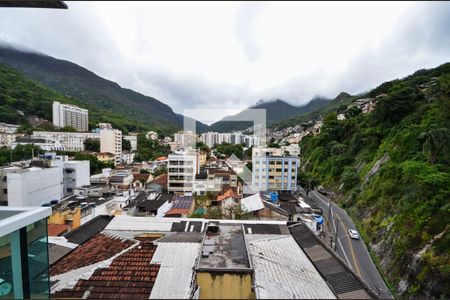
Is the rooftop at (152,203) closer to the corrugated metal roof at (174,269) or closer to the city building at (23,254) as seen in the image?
the corrugated metal roof at (174,269)

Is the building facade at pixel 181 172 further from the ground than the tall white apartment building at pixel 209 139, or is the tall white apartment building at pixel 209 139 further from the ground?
the tall white apartment building at pixel 209 139

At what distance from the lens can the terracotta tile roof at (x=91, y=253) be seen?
4257 mm

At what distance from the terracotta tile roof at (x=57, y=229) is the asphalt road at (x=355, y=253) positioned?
358 inches

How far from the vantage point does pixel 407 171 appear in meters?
8.69

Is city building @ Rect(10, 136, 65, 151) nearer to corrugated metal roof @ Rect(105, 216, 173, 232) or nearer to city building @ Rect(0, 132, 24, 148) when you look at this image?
city building @ Rect(0, 132, 24, 148)

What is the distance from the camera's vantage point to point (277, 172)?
18.4 meters

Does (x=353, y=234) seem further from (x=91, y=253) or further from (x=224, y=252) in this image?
(x=91, y=253)

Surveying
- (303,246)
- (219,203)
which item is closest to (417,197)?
(303,246)

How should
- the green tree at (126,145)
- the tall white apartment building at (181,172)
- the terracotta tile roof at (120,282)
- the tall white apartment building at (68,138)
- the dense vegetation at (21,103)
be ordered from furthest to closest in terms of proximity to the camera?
1. the green tree at (126,145)
2. the dense vegetation at (21,103)
3. the tall white apartment building at (68,138)
4. the tall white apartment building at (181,172)
5. the terracotta tile roof at (120,282)

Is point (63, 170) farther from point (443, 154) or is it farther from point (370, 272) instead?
point (443, 154)

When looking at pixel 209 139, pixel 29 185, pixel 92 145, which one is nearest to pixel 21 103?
pixel 92 145

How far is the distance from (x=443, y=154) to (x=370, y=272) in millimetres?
4893

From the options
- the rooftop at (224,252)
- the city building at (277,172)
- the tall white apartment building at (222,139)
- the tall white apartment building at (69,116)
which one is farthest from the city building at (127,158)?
the rooftop at (224,252)

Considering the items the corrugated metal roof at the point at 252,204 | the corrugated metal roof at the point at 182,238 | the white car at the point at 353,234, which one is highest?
the corrugated metal roof at the point at 182,238
